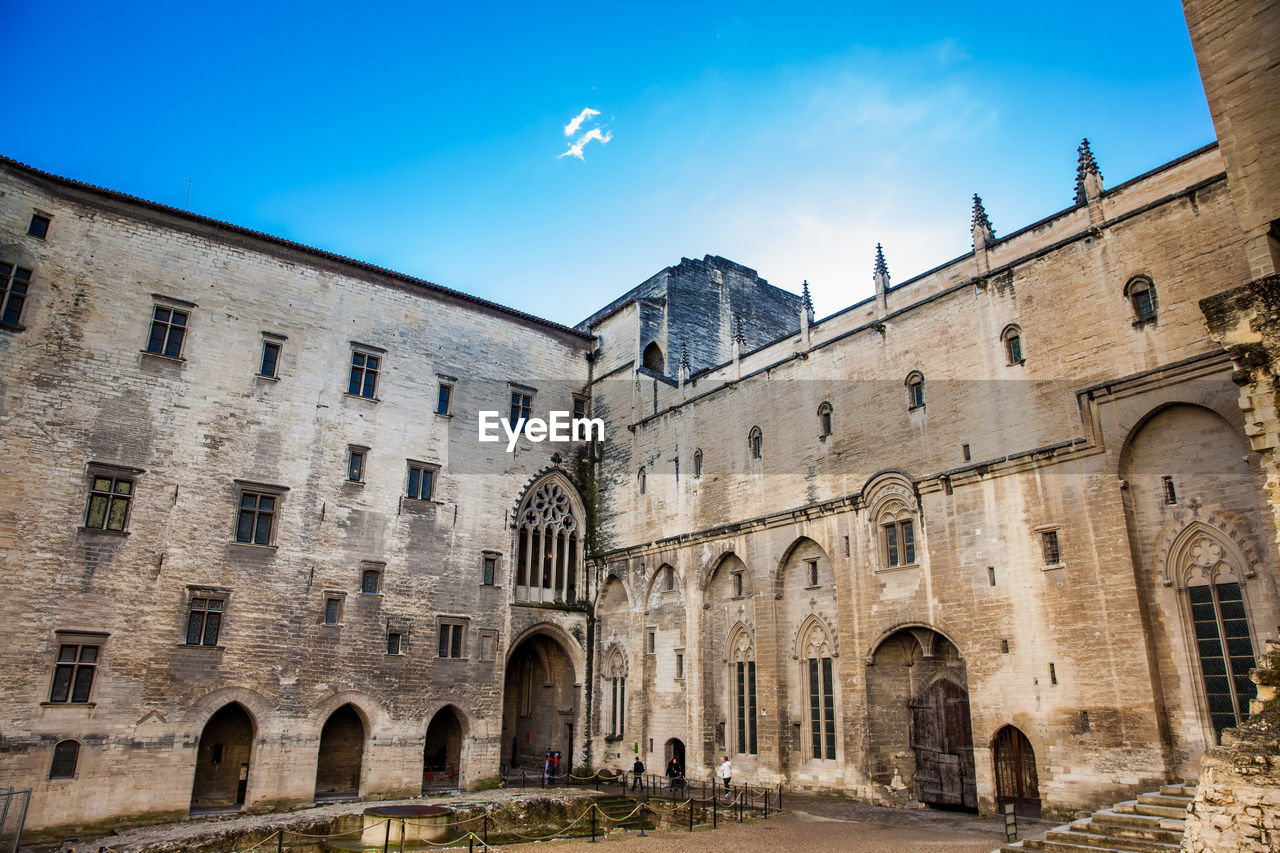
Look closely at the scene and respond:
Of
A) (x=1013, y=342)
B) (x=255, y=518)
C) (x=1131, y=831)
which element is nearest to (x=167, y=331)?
(x=255, y=518)

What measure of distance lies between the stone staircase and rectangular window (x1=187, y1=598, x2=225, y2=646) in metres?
18.7

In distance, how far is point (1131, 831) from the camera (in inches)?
470

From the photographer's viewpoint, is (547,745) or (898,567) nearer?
(898,567)

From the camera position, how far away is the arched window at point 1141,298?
16.2 m

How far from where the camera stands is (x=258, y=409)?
23.3m

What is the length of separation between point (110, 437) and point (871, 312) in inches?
780

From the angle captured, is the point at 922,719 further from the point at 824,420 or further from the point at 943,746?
the point at 824,420

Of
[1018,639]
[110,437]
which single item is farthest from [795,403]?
[110,437]

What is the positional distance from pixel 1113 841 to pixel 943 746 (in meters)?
6.86

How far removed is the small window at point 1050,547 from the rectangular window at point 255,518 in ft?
63.2

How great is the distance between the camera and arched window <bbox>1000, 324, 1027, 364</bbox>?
717 inches

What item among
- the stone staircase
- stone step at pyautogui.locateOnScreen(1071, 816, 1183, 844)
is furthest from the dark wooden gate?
stone step at pyautogui.locateOnScreen(1071, 816, 1183, 844)

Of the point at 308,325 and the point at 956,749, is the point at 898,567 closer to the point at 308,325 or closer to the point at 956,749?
the point at 956,749

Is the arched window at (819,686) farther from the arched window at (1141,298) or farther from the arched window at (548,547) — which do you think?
the arched window at (1141,298)
